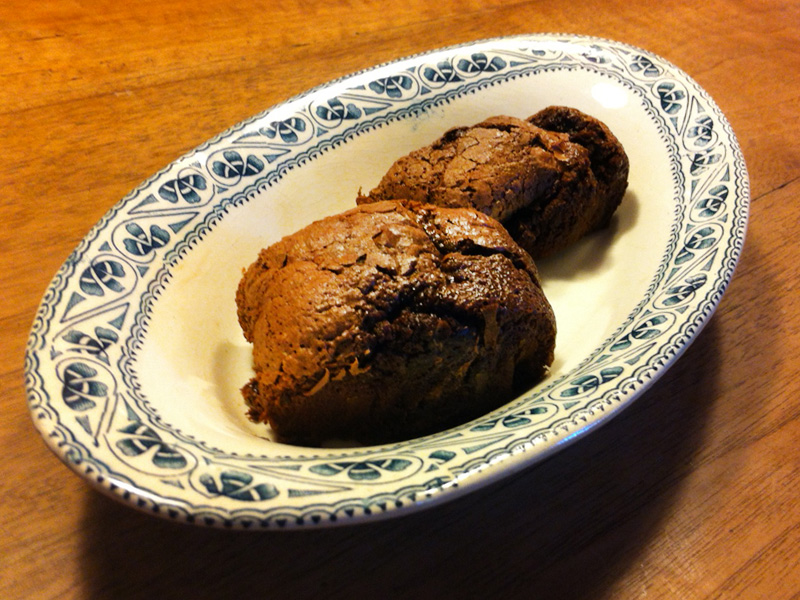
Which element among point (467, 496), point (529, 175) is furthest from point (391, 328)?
point (529, 175)

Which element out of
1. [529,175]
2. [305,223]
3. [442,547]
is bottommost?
[442,547]

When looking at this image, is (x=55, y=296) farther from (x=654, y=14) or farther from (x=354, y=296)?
(x=654, y=14)

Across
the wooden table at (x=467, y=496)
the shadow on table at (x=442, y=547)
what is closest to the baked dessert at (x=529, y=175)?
the wooden table at (x=467, y=496)

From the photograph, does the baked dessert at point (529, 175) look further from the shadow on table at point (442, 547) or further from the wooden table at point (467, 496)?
the shadow on table at point (442, 547)

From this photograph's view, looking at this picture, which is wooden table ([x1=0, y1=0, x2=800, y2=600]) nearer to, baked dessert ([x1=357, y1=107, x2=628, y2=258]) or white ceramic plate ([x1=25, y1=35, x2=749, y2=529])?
white ceramic plate ([x1=25, y1=35, x2=749, y2=529])

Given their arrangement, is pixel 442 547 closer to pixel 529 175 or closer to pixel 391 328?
pixel 391 328

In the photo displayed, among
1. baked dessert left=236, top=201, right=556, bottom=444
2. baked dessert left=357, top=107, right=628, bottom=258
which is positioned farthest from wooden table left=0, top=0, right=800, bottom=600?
baked dessert left=357, top=107, right=628, bottom=258

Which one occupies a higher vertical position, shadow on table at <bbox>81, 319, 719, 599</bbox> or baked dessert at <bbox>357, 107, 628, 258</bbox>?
baked dessert at <bbox>357, 107, 628, 258</bbox>

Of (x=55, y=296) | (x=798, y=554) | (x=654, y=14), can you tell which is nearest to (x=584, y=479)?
(x=798, y=554)
